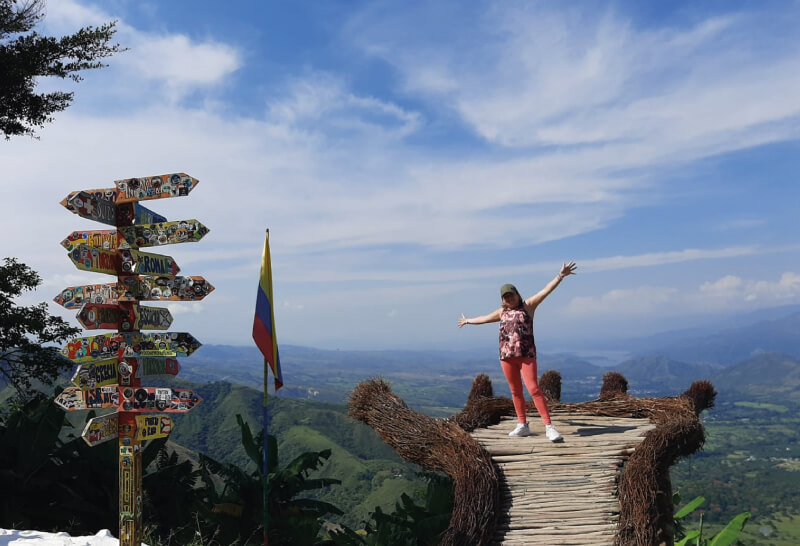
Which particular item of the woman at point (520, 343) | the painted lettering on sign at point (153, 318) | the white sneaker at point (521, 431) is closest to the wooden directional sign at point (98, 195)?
the painted lettering on sign at point (153, 318)

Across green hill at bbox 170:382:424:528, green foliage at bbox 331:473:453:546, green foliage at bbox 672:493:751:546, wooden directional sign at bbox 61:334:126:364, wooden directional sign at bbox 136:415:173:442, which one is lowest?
green hill at bbox 170:382:424:528

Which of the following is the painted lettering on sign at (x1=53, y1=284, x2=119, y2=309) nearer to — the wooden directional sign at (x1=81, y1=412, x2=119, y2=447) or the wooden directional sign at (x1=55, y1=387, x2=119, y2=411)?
the wooden directional sign at (x1=55, y1=387, x2=119, y2=411)

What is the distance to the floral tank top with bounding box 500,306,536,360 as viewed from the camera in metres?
7.60

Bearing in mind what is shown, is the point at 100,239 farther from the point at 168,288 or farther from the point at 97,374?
the point at 97,374

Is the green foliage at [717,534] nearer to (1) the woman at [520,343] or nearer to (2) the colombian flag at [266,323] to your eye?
(1) the woman at [520,343]

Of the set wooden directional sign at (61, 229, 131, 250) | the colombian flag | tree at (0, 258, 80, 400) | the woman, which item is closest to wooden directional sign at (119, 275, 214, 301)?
wooden directional sign at (61, 229, 131, 250)

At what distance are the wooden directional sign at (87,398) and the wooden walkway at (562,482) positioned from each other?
3.97 m

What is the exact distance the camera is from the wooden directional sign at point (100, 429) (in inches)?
203

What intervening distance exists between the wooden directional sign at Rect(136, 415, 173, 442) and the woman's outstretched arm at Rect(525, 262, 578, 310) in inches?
180

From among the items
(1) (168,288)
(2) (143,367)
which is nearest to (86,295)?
(1) (168,288)

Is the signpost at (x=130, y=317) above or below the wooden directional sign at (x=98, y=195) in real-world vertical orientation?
below

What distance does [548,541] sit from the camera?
232 inches

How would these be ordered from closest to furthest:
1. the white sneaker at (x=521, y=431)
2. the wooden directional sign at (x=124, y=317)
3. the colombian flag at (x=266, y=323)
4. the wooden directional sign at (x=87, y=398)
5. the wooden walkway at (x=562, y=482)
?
1. the wooden directional sign at (x=87, y=398)
2. the wooden directional sign at (x=124, y=317)
3. the wooden walkway at (x=562, y=482)
4. the colombian flag at (x=266, y=323)
5. the white sneaker at (x=521, y=431)

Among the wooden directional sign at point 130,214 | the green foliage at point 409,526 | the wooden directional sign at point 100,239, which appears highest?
the wooden directional sign at point 130,214
